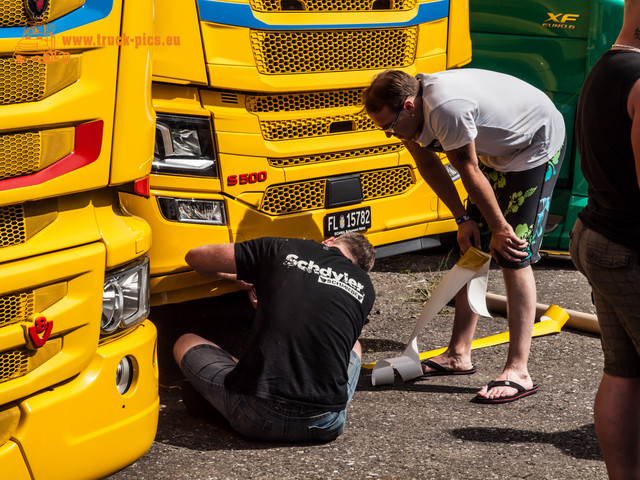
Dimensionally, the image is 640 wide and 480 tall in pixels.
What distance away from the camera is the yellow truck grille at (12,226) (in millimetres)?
2631

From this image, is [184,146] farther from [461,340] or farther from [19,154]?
[461,340]

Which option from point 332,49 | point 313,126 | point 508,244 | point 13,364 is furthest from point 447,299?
point 13,364

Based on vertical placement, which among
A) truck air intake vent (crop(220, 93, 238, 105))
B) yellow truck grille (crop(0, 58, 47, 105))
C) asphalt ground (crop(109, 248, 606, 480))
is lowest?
asphalt ground (crop(109, 248, 606, 480))

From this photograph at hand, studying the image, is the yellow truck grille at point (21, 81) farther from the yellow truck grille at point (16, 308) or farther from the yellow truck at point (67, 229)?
the yellow truck grille at point (16, 308)

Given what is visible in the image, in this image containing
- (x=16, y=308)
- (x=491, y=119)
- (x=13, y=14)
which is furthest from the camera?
(x=491, y=119)

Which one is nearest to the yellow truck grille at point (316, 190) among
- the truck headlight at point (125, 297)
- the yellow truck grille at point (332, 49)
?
the yellow truck grille at point (332, 49)

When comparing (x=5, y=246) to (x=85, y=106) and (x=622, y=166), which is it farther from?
(x=622, y=166)

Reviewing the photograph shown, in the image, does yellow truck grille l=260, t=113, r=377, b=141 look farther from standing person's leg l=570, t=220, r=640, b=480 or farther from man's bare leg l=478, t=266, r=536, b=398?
standing person's leg l=570, t=220, r=640, b=480

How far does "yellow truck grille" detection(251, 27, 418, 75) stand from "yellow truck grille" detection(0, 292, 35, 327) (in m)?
1.88

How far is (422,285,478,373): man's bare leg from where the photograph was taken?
442 cm

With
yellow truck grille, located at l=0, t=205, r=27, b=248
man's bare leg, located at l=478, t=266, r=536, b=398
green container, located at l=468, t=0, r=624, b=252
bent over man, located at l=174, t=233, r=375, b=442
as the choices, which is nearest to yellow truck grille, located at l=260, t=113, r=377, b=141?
bent over man, located at l=174, t=233, r=375, b=442

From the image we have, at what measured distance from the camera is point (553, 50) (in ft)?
20.3

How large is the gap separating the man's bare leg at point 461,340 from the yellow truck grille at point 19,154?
93.3 inches

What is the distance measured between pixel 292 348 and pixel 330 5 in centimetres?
179
